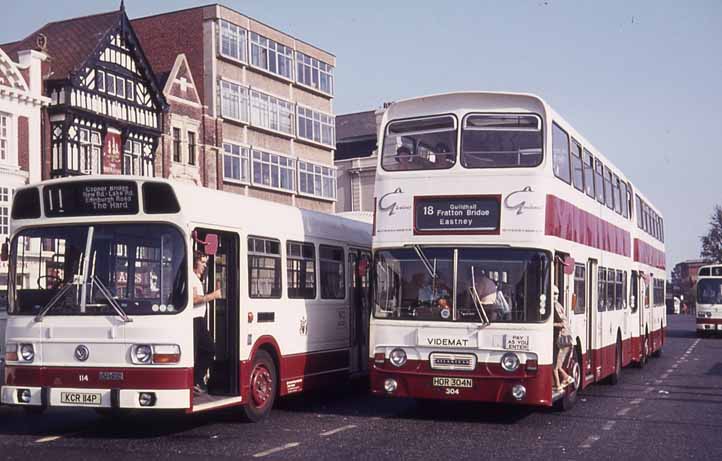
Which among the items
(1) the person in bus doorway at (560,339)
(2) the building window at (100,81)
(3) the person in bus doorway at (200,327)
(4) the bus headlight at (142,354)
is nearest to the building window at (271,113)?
(2) the building window at (100,81)

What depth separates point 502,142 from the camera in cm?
1385

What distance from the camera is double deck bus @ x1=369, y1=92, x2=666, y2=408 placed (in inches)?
520

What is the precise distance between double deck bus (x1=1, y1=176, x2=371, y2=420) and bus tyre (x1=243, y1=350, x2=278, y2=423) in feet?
0.10

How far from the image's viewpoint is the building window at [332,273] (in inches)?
639

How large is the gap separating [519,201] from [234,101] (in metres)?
36.0

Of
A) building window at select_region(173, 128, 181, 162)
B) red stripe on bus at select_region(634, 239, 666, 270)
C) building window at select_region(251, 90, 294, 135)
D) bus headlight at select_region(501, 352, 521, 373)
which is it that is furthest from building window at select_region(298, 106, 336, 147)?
bus headlight at select_region(501, 352, 521, 373)

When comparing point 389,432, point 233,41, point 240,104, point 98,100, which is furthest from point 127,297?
point 233,41

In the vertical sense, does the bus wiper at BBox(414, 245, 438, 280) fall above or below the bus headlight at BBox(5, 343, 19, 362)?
above

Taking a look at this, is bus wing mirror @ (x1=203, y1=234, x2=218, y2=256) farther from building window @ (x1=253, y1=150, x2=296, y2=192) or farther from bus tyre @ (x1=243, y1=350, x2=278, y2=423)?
building window @ (x1=253, y1=150, x2=296, y2=192)

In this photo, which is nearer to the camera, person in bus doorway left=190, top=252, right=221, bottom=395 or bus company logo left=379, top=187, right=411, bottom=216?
person in bus doorway left=190, top=252, right=221, bottom=395

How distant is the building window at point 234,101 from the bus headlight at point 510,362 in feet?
117

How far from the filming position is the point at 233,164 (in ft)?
156

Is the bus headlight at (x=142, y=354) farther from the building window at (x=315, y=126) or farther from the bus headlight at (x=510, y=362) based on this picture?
the building window at (x=315, y=126)

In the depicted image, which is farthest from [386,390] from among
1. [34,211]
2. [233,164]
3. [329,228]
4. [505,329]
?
[233,164]
